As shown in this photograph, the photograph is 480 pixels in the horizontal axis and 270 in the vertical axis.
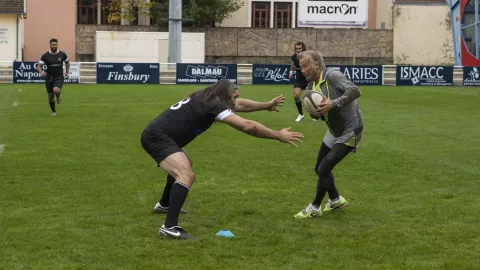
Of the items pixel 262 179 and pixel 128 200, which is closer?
pixel 128 200

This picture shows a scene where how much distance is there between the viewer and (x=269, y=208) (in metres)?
9.48

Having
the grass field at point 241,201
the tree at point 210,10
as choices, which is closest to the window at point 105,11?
the tree at point 210,10

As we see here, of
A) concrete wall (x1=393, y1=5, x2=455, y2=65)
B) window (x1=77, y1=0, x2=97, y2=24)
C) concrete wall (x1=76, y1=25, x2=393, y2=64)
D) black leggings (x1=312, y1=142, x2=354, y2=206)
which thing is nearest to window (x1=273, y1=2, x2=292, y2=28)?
concrete wall (x1=76, y1=25, x2=393, y2=64)

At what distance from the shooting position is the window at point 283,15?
6181cm

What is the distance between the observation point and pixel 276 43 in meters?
57.0

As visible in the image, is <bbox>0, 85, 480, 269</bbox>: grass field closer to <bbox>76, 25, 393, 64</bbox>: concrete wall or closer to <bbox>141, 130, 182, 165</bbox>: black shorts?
<bbox>141, 130, 182, 165</bbox>: black shorts

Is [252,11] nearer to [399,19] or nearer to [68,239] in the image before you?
[399,19]

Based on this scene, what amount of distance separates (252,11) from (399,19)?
35.5 feet

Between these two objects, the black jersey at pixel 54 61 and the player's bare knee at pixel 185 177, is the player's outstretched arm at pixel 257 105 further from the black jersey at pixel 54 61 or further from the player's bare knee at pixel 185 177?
the black jersey at pixel 54 61

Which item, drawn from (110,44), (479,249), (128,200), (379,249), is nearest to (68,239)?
(128,200)

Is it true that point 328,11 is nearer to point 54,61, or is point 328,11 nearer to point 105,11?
point 105,11

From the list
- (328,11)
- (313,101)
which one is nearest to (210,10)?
(328,11)

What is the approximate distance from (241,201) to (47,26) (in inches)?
1933

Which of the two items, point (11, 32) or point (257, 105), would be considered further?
point (11, 32)
